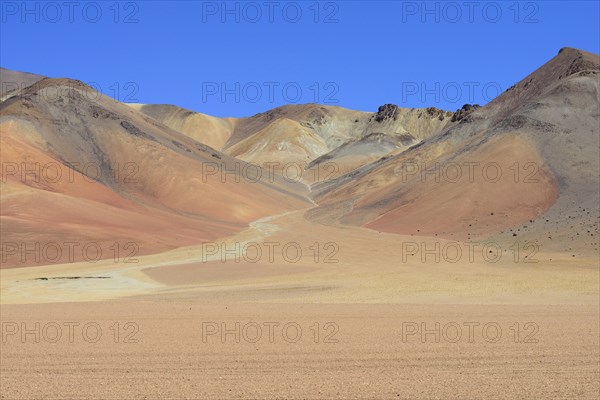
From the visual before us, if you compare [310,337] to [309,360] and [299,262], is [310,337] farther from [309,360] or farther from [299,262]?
[299,262]

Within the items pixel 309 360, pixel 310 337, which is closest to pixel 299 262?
pixel 310 337

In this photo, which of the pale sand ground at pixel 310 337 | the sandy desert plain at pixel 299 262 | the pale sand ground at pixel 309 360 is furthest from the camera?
the sandy desert plain at pixel 299 262

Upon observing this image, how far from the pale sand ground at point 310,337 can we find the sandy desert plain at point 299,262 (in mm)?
95

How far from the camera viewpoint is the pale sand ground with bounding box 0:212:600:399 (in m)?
13.1

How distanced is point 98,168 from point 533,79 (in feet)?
199

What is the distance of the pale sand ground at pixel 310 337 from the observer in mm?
13109

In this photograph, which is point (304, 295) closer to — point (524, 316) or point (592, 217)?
point (524, 316)

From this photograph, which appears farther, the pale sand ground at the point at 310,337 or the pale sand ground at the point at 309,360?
the pale sand ground at the point at 310,337

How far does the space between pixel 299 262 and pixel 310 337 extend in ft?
89.9

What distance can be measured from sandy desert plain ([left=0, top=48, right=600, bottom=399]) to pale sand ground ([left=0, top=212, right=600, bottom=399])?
0.09 m

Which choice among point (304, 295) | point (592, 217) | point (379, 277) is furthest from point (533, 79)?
point (304, 295)

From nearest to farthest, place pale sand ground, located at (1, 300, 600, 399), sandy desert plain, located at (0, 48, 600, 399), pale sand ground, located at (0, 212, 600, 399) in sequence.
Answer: pale sand ground, located at (1, 300, 600, 399)
pale sand ground, located at (0, 212, 600, 399)
sandy desert plain, located at (0, 48, 600, 399)

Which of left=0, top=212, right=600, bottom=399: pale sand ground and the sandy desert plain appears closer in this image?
left=0, top=212, right=600, bottom=399: pale sand ground

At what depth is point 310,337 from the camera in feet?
59.8
